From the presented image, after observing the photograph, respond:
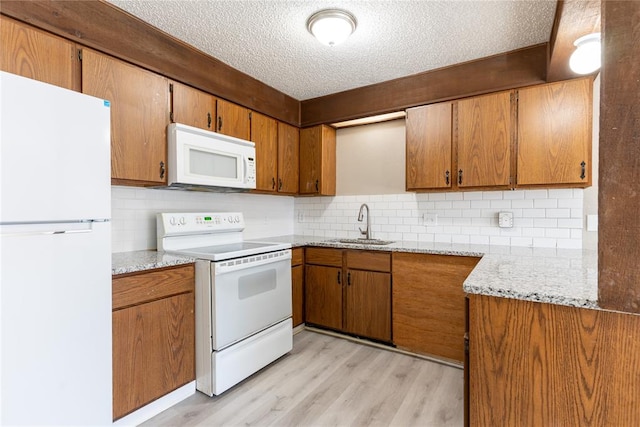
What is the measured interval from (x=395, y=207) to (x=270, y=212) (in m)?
1.29

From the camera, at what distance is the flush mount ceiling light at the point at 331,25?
1.77 meters

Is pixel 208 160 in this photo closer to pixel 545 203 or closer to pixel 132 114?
pixel 132 114

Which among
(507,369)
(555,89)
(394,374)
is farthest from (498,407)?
(555,89)

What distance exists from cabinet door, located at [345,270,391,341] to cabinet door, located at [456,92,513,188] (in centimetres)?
101

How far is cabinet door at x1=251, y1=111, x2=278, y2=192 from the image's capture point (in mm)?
2754

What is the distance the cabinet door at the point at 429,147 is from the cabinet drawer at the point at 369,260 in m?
0.63

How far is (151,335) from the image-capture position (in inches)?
68.5

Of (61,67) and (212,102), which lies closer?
(61,67)

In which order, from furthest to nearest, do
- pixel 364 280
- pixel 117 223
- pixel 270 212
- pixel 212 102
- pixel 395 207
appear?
pixel 270 212, pixel 395 207, pixel 364 280, pixel 212 102, pixel 117 223

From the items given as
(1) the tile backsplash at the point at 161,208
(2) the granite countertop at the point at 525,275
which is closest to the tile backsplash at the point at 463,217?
(2) the granite countertop at the point at 525,275

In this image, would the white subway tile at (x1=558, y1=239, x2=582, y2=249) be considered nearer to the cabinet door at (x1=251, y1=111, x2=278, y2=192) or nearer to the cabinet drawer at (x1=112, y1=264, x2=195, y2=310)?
the cabinet door at (x1=251, y1=111, x2=278, y2=192)

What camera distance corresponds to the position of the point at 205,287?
1936mm

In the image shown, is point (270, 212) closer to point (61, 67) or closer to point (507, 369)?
point (61, 67)

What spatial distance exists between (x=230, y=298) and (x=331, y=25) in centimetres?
173
